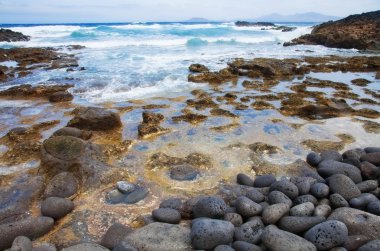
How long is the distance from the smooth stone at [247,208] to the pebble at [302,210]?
1.29 feet

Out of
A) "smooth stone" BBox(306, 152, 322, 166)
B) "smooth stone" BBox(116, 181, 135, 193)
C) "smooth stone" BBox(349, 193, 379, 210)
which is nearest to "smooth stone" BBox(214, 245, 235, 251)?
"smooth stone" BBox(349, 193, 379, 210)

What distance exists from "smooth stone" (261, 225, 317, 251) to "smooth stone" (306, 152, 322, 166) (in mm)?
2616

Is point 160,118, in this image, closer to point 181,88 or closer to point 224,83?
point 181,88

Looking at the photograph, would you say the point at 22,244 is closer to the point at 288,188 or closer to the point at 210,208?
the point at 210,208

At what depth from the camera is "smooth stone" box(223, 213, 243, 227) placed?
13.7 ft

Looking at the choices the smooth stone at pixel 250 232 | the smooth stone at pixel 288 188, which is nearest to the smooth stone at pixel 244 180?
the smooth stone at pixel 288 188

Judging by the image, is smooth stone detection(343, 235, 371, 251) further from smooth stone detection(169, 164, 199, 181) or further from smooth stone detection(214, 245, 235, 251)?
smooth stone detection(169, 164, 199, 181)

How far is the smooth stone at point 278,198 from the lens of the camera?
14.7 feet

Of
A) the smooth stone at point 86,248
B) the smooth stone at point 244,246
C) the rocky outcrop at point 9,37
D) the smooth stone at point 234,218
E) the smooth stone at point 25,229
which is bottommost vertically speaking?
the smooth stone at point 25,229

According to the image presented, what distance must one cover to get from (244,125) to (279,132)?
0.85 metres

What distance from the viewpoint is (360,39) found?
1021 inches

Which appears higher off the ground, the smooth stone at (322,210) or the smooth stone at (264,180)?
the smooth stone at (322,210)

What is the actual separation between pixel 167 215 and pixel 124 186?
3.75ft

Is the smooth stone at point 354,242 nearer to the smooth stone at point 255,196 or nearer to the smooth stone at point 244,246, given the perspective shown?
the smooth stone at point 244,246
